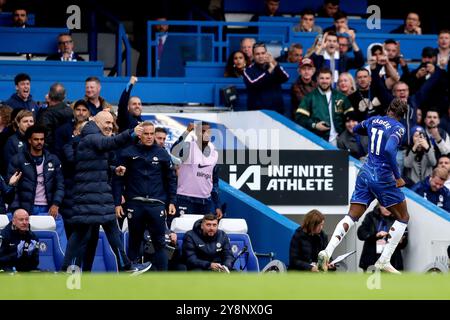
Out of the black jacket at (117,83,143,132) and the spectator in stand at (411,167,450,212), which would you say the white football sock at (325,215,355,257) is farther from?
the spectator in stand at (411,167,450,212)

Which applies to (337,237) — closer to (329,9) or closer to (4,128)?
(4,128)

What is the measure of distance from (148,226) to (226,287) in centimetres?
400

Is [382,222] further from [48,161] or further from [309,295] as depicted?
[309,295]

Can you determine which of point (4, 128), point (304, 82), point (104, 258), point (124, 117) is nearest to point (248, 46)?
point (304, 82)

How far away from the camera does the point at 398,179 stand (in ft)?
48.8

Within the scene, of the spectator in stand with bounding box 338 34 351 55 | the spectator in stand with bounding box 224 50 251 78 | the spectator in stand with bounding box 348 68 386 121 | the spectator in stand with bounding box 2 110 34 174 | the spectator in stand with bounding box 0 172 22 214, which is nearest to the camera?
the spectator in stand with bounding box 0 172 22 214

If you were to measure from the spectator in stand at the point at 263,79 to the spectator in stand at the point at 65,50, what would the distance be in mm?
2797

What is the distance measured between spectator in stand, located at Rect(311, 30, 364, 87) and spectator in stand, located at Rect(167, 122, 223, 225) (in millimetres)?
3247

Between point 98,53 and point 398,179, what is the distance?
27.9 ft

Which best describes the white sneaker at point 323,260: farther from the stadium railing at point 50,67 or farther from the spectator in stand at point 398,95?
the stadium railing at point 50,67

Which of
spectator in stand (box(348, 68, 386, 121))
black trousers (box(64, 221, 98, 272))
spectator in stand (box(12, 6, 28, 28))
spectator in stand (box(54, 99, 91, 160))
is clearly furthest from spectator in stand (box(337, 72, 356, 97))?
black trousers (box(64, 221, 98, 272))

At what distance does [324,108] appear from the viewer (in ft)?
62.6

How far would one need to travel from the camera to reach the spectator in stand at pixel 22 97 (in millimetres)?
17828

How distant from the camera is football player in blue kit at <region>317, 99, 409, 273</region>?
14844 mm
